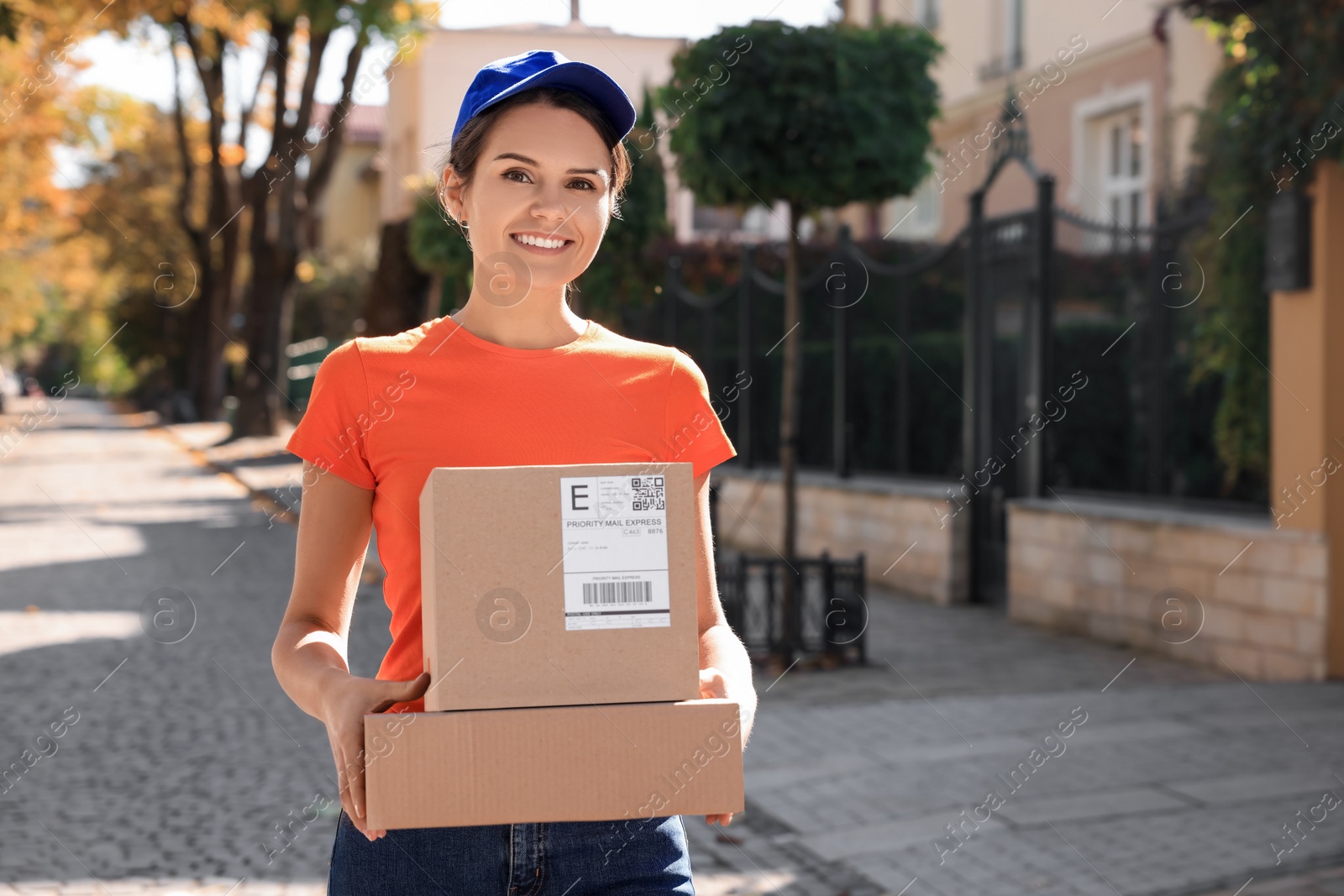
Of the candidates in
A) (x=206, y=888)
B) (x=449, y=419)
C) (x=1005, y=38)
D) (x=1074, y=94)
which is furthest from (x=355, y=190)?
(x=449, y=419)

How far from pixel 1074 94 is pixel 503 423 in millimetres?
18542

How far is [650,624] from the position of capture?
176 cm

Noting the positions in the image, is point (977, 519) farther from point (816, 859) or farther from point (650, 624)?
point (650, 624)

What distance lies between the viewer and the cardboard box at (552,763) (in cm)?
170

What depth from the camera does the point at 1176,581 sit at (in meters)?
8.80

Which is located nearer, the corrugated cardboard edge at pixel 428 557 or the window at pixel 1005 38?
the corrugated cardboard edge at pixel 428 557

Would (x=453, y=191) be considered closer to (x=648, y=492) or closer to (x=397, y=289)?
(x=648, y=492)

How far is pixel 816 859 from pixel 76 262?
46.7m

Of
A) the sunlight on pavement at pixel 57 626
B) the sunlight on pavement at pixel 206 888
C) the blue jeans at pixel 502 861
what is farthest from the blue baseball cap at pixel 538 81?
the sunlight on pavement at pixel 57 626

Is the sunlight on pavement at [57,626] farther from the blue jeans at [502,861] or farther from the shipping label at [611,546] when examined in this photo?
the shipping label at [611,546]

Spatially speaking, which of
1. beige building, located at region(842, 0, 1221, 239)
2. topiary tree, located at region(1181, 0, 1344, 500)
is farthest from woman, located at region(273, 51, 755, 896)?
beige building, located at region(842, 0, 1221, 239)

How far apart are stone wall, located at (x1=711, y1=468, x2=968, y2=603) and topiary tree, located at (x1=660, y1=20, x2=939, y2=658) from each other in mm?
2576

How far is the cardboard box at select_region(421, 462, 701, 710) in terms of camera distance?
1.73 m

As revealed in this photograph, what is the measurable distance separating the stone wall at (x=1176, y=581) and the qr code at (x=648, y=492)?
703 cm
